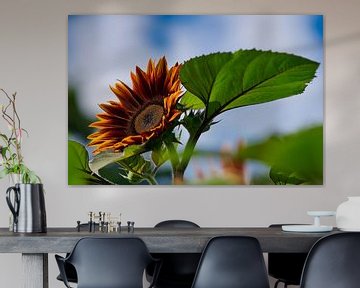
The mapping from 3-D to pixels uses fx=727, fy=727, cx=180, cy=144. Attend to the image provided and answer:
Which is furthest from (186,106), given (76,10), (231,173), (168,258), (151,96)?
(168,258)

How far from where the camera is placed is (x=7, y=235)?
357cm

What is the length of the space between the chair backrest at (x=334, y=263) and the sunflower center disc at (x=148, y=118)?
2.49 metres

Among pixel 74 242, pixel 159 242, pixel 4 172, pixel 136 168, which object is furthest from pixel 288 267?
pixel 4 172

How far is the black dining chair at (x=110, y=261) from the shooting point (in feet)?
11.4

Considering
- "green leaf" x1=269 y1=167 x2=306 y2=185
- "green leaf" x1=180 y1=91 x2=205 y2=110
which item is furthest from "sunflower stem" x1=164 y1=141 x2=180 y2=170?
"green leaf" x1=269 y1=167 x2=306 y2=185

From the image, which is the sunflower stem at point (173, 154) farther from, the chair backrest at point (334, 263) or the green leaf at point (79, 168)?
the chair backrest at point (334, 263)

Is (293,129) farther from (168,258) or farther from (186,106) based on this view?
(168,258)

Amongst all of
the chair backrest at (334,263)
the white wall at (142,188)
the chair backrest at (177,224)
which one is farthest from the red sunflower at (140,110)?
the chair backrest at (334,263)

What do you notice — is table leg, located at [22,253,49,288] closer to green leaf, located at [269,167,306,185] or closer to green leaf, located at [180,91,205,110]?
green leaf, located at [180,91,205,110]

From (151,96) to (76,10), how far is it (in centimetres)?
89

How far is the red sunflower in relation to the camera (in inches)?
223

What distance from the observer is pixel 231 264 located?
11.6 feet

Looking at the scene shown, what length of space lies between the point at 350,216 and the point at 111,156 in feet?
7.81

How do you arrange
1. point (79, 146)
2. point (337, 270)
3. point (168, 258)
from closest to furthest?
point (337, 270)
point (168, 258)
point (79, 146)
